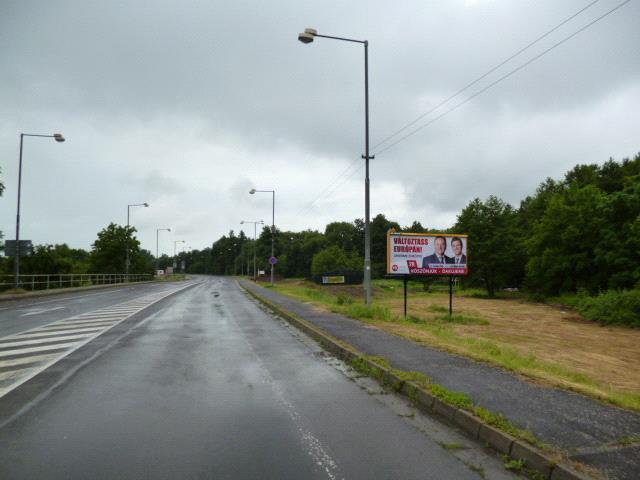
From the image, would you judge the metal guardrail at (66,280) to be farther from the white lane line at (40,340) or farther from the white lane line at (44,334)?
the white lane line at (40,340)

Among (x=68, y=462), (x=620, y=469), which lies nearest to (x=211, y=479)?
(x=68, y=462)

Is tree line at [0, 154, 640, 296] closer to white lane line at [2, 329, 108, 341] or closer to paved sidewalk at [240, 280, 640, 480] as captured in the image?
paved sidewalk at [240, 280, 640, 480]

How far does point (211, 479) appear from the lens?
11.1ft

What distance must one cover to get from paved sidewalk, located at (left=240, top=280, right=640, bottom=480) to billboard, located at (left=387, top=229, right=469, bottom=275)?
23.4 feet

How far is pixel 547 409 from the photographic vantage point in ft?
16.1

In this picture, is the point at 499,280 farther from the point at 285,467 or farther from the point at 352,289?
the point at 285,467

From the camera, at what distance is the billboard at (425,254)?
15547 mm

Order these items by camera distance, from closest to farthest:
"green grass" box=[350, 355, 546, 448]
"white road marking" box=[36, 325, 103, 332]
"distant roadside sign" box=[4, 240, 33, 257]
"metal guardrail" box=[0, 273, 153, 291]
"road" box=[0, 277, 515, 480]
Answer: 1. "road" box=[0, 277, 515, 480]
2. "green grass" box=[350, 355, 546, 448]
3. "white road marking" box=[36, 325, 103, 332]
4. "distant roadside sign" box=[4, 240, 33, 257]
5. "metal guardrail" box=[0, 273, 153, 291]

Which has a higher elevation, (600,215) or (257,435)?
(600,215)

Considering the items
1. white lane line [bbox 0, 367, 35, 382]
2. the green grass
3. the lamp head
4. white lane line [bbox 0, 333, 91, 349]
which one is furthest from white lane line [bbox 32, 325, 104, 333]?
the lamp head

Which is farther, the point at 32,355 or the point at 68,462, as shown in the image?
the point at 32,355

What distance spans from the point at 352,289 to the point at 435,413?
39217mm

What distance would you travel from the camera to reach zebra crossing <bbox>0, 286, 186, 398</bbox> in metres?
6.58

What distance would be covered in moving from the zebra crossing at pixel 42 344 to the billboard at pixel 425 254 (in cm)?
947
